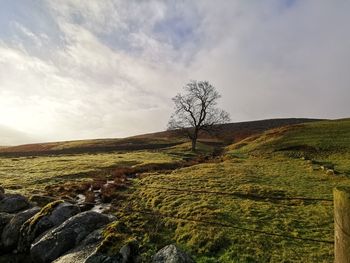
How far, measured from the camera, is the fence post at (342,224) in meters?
4.63

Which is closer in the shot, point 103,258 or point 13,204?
point 103,258

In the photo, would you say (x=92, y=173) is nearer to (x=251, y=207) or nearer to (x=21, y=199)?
(x=21, y=199)

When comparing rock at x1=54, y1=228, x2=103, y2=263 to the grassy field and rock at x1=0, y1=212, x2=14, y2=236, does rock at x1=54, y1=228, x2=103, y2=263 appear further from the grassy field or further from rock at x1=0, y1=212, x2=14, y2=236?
rock at x1=0, y1=212, x2=14, y2=236

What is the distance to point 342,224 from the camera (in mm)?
4730

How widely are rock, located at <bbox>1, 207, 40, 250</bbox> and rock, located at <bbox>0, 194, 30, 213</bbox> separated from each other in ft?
11.8

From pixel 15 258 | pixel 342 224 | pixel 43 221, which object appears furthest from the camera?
pixel 43 221

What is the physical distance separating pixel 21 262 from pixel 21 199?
8.14 m

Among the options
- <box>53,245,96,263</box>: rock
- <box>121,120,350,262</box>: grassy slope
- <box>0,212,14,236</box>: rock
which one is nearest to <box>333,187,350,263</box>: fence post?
<box>121,120,350,262</box>: grassy slope

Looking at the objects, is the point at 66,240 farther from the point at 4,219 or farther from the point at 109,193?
the point at 109,193

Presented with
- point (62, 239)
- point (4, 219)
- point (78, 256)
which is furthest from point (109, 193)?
point (78, 256)

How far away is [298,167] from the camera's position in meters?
33.5

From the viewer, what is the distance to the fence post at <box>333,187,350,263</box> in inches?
182

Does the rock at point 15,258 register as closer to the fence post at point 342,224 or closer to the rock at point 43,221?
the rock at point 43,221

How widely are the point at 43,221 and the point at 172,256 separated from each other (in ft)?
26.2
